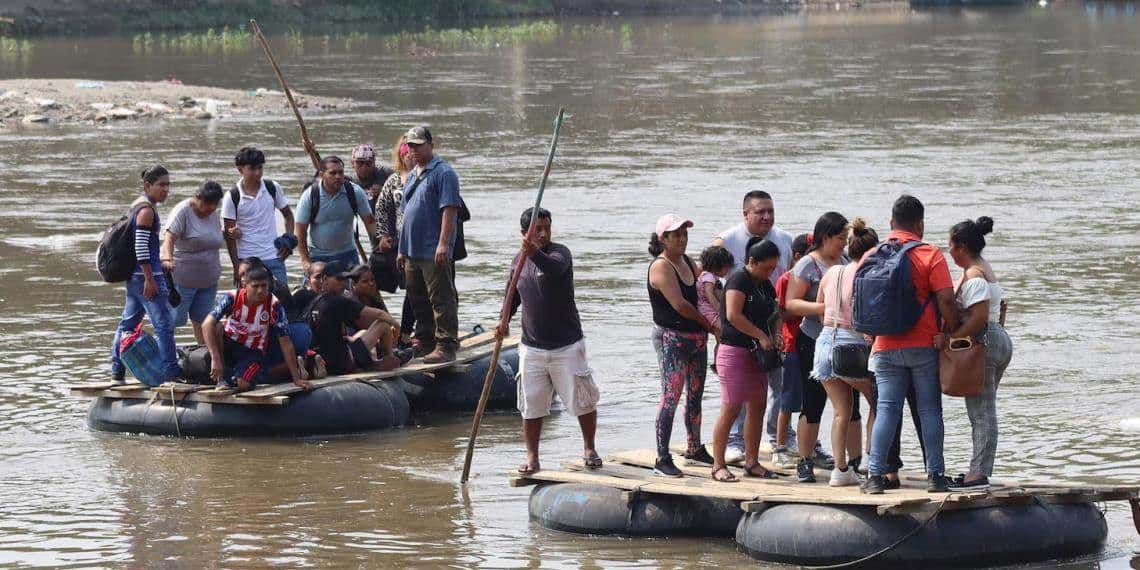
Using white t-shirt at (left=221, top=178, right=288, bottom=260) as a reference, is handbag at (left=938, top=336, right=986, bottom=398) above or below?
below

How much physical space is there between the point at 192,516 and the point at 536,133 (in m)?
24.2

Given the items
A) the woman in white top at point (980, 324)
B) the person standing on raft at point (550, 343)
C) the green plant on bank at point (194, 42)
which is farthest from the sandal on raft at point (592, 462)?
the green plant on bank at point (194, 42)

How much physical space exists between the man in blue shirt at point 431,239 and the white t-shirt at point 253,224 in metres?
0.98

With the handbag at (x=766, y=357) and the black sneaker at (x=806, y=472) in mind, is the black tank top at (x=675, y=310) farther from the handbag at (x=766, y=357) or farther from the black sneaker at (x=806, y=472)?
the black sneaker at (x=806, y=472)

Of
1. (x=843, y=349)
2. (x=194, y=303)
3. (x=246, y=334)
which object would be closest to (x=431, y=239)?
(x=246, y=334)

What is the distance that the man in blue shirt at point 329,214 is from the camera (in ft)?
43.5

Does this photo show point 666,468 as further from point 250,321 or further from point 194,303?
point 194,303

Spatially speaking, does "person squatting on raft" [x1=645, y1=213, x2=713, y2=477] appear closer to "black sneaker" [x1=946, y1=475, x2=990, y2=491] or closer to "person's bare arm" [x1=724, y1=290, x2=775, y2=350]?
"person's bare arm" [x1=724, y1=290, x2=775, y2=350]

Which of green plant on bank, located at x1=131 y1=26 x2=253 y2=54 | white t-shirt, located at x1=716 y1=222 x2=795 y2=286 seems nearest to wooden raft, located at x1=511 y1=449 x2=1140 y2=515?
white t-shirt, located at x1=716 y1=222 x2=795 y2=286

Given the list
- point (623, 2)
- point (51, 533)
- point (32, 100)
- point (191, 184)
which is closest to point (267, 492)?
point (51, 533)

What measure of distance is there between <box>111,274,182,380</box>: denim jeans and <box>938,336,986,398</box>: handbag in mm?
5698

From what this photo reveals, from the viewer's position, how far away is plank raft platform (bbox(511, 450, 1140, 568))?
891cm

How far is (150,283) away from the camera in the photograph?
12227mm

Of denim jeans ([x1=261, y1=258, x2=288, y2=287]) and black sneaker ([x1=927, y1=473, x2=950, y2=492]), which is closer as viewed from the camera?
black sneaker ([x1=927, y1=473, x2=950, y2=492])
